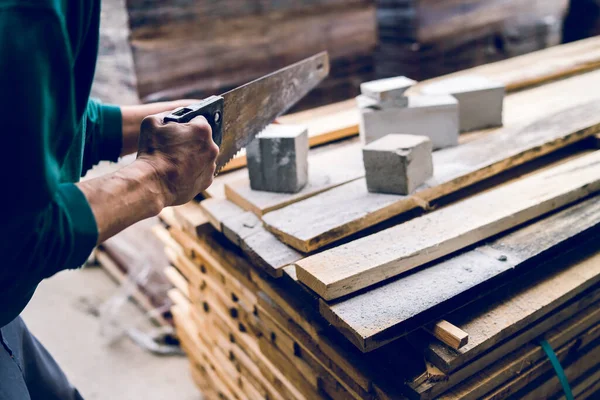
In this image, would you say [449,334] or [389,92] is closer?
[449,334]

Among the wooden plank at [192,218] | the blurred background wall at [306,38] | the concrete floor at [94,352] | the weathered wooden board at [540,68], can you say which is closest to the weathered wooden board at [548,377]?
the wooden plank at [192,218]

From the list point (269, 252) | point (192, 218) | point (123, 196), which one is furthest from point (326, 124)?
point (123, 196)

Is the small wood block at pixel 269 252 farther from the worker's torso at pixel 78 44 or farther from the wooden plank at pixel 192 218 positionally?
the worker's torso at pixel 78 44

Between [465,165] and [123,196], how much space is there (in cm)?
154

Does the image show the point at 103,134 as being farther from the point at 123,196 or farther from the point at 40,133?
the point at 40,133

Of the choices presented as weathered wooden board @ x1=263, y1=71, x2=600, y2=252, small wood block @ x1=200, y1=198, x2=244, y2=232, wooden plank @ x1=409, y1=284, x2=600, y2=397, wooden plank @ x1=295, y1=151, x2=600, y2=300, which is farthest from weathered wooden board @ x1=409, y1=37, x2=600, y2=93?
wooden plank @ x1=409, y1=284, x2=600, y2=397

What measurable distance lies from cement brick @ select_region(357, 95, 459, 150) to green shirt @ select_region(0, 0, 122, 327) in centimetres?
147

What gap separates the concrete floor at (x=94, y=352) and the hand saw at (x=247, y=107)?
8.05ft

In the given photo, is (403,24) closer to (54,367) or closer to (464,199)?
(464,199)

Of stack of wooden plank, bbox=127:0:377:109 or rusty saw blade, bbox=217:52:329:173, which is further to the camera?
stack of wooden plank, bbox=127:0:377:109

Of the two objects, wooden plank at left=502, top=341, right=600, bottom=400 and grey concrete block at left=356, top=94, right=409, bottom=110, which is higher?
grey concrete block at left=356, top=94, right=409, bottom=110

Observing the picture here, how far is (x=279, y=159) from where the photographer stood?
2314mm

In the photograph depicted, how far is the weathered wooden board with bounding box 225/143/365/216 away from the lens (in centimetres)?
229

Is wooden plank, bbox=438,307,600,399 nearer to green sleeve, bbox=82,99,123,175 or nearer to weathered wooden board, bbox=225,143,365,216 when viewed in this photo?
weathered wooden board, bbox=225,143,365,216
